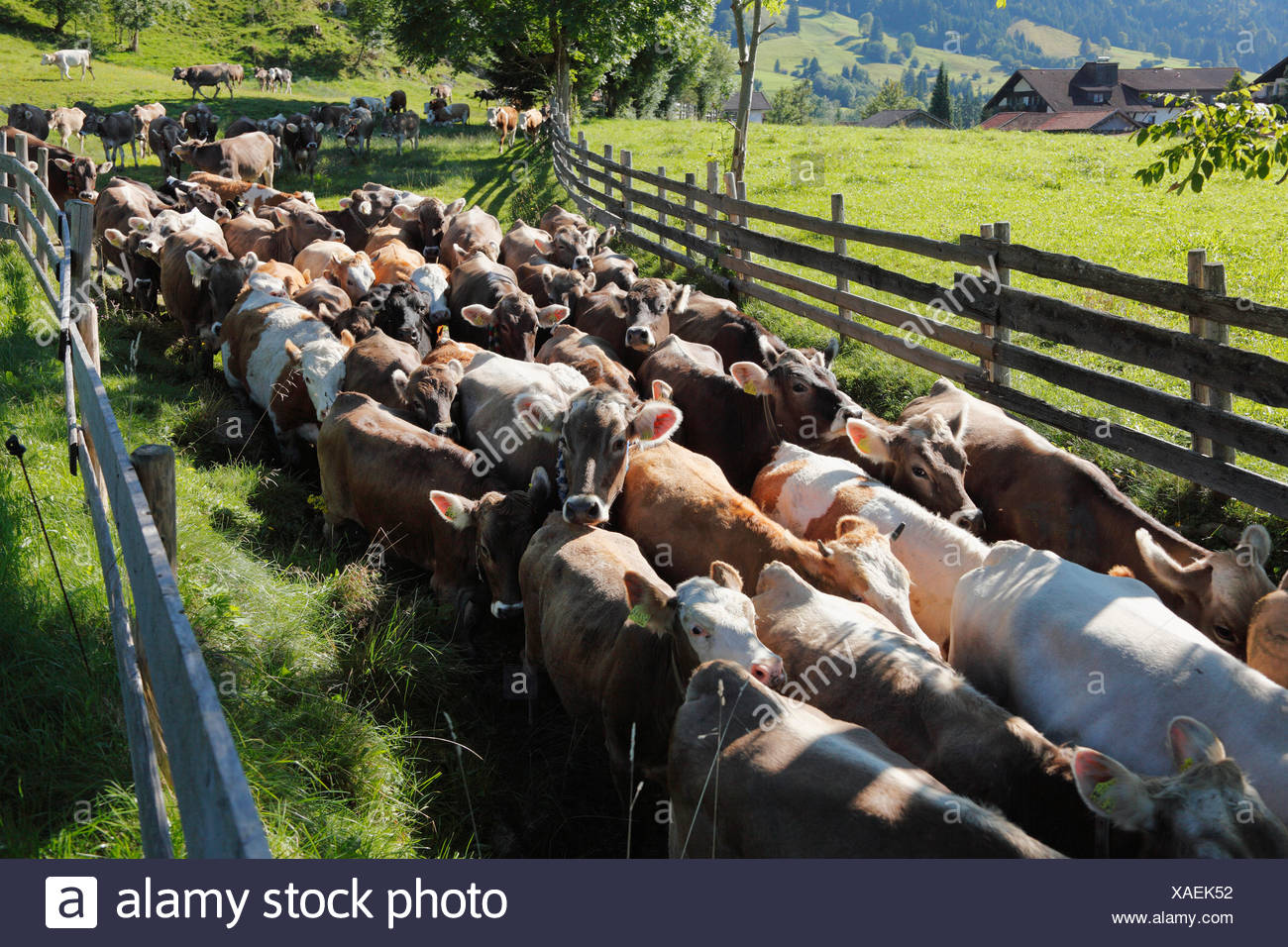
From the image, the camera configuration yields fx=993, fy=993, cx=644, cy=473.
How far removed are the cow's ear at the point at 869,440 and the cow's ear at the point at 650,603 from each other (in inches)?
96.3

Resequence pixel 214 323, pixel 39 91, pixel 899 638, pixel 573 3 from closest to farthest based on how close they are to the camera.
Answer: pixel 899 638 → pixel 214 323 → pixel 573 3 → pixel 39 91

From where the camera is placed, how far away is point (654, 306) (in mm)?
10102

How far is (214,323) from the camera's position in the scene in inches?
438

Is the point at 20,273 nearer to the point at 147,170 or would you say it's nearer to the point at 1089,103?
the point at 147,170

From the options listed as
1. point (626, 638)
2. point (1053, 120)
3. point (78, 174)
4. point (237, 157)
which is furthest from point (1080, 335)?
point (1053, 120)

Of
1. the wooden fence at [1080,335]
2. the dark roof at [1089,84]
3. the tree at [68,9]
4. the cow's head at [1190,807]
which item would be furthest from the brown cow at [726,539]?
the dark roof at [1089,84]

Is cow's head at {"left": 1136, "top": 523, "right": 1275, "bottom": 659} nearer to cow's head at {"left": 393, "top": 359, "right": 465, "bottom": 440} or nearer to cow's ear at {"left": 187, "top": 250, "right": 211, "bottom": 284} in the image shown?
cow's head at {"left": 393, "top": 359, "right": 465, "bottom": 440}

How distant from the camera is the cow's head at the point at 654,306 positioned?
985 centimetres

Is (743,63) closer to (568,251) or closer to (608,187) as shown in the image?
(608,187)

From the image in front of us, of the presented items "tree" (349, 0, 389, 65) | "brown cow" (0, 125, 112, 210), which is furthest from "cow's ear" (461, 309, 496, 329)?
"tree" (349, 0, 389, 65)

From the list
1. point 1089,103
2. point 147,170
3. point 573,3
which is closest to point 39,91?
point 147,170

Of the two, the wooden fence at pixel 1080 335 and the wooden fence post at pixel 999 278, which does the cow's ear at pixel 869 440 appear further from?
the wooden fence post at pixel 999 278
